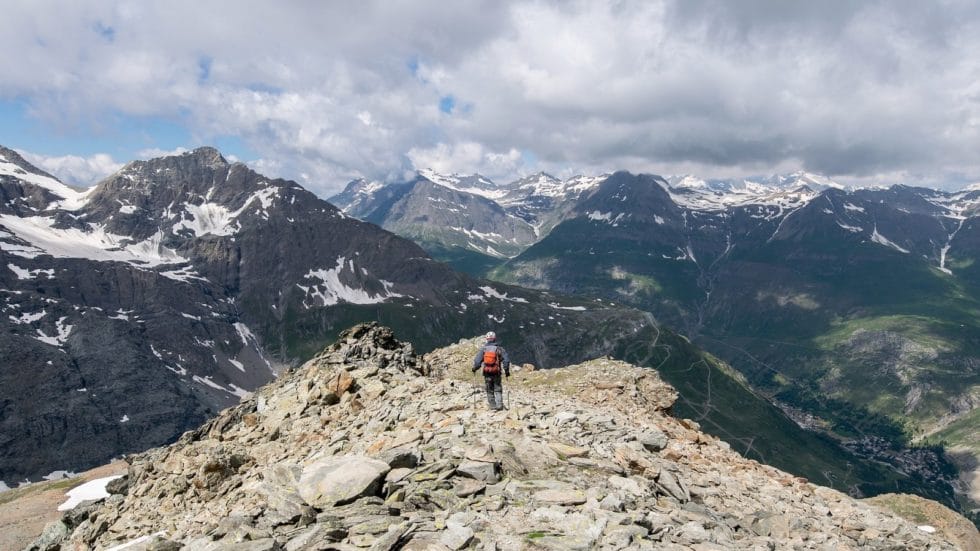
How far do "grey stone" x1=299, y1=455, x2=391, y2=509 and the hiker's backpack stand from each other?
29.7ft

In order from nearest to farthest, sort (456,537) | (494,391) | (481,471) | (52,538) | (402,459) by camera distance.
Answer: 1. (456,537)
2. (481,471)
3. (402,459)
4. (494,391)
5. (52,538)

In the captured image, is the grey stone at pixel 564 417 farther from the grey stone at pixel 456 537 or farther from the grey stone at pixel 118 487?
the grey stone at pixel 118 487

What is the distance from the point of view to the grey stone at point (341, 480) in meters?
16.4

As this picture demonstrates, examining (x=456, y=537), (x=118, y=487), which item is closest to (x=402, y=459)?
(x=456, y=537)

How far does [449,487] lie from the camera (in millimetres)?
16625

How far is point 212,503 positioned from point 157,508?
457 centimetres

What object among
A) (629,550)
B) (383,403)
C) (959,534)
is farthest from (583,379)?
(629,550)

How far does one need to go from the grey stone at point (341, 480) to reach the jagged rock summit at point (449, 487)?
5 cm

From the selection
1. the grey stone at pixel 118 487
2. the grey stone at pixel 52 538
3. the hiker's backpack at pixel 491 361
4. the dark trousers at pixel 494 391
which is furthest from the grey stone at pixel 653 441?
the grey stone at pixel 52 538

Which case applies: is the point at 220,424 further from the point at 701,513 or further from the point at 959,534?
the point at 959,534

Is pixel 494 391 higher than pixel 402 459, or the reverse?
pixel 494 391

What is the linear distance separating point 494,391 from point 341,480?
10264mm

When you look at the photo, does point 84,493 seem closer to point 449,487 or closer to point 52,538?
point 52,538

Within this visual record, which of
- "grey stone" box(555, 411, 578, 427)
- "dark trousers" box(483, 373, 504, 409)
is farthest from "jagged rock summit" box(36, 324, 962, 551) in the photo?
"dark trousers" box(483, 373, 504, 409)
